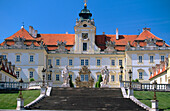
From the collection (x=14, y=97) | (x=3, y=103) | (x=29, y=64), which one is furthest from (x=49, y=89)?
(x=29, y=64)

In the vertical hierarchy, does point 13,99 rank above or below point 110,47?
below

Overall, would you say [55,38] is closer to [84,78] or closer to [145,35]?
[84,78]

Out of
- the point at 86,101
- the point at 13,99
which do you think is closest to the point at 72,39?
the point at 13,99

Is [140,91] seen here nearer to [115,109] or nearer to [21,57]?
[115,109]

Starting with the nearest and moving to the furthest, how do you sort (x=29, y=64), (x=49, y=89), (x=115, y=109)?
1. (x=115, y=109)
2. (x=49, y=89)
3. (x=29, y=64)

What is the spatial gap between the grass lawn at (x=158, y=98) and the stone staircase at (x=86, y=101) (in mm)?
1507

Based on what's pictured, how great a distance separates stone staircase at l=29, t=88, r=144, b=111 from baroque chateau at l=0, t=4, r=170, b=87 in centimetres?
2638

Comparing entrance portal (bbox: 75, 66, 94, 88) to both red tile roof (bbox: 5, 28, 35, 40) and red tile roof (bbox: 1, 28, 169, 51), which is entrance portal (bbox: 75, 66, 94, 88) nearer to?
red tile roof (bbox: 1, 28, 169, 51)

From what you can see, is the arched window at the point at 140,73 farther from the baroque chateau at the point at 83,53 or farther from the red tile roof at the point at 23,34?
the red tile roof at the point at 23,34

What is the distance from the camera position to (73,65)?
232ft

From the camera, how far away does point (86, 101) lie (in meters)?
34.2

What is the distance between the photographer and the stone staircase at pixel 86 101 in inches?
1225

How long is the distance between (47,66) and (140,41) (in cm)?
1806

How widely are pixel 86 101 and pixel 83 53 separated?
37192mm
